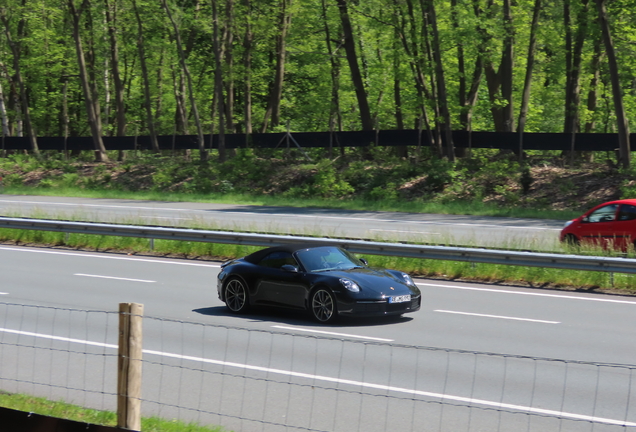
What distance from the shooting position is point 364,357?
9.59m

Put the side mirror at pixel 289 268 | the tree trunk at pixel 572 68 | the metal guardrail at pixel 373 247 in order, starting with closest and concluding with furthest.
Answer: the side mirror at pixel 289 268
the metal guardrail at pixel 373 247
the tree trunk at pixel 572 68

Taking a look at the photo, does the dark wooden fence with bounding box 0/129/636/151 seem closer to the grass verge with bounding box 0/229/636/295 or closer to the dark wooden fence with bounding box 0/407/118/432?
the grass verge with bounding box 0/229/636/295

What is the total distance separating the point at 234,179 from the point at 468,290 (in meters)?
26.0

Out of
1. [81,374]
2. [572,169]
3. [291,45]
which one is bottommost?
[81,374]

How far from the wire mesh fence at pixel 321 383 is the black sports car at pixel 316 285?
3.71 ft

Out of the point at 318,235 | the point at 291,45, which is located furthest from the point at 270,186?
the point at 318,235

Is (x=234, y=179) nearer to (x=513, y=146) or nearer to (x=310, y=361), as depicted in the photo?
(x=513, y=146)

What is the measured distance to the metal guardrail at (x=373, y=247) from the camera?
48.5 ft

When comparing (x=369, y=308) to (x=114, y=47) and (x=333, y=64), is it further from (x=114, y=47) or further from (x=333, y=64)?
(x=114, y=47)

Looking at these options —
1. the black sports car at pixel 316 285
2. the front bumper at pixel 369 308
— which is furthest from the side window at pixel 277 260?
the front bumper at pixel 369 308

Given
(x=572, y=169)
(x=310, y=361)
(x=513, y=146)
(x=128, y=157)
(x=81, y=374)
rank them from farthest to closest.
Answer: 1. (x=128, y=157)
2. (x=513, y=146)
3. (x=572, y=169)
4. (x=310, y=361)
5. (x=81, y=374)

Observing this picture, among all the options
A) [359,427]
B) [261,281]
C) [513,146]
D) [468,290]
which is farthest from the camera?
[513,146]

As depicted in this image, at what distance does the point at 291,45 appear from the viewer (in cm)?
4509

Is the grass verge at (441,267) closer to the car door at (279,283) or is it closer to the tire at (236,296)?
the car door at (279,283)
